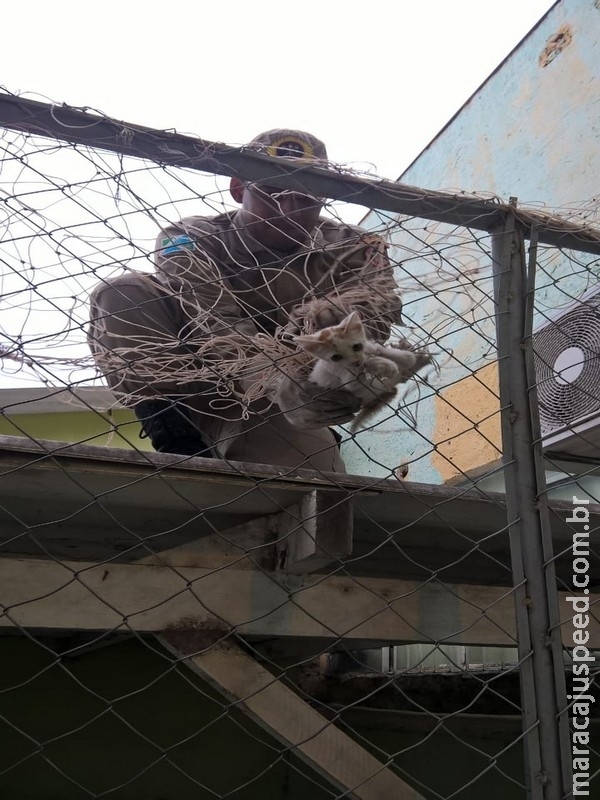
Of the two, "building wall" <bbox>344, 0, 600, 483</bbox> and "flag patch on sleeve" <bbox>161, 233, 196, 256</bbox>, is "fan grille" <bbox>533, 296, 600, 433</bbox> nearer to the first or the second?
"building wall" <bbox>344, 0, 600, 483</bbox>

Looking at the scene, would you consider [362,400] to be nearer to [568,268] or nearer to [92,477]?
[92,477]

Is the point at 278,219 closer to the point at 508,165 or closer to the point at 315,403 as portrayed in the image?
the point at 315,403

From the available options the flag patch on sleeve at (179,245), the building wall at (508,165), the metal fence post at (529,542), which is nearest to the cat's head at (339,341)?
the metal fence post at (529,542)

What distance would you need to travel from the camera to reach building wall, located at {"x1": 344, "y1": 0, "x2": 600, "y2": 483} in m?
2.77

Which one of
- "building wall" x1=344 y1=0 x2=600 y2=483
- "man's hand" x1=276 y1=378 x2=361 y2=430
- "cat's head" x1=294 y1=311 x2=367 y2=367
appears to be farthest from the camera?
"building wall" x1=344 y1=0 x2=600 y2=483

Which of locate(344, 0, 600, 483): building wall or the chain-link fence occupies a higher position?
locate(344, 0, 600, 483): building wall

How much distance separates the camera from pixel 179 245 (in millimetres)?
1352

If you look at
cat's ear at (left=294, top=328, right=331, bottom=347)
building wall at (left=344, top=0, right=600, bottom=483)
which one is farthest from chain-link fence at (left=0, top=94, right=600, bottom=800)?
building wall at (left=344, top=0, right=600, bottom=483)

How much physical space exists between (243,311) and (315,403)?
465mm

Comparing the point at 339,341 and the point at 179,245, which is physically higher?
the point at 179,245

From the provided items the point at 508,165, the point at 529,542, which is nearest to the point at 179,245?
the point at 529,542

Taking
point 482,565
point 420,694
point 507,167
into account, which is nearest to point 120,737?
point 420,694

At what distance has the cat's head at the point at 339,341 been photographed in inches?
44.9

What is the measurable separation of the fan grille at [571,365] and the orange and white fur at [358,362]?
2.06 ft
